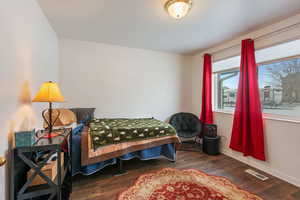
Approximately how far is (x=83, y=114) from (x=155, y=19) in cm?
222

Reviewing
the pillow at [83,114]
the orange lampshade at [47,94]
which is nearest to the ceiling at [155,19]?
the orange lampshade at [47,94]

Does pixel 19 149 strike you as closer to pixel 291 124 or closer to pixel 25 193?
pixel 25 193

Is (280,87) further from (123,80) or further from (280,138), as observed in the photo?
(123,80)

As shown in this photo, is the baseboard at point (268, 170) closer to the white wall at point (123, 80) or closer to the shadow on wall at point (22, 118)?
the white wall at point (123, 80)

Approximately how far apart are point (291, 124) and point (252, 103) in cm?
56

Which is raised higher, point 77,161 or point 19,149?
point 19,149

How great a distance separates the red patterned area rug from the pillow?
1561mm

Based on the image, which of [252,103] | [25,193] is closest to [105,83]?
[25,193]

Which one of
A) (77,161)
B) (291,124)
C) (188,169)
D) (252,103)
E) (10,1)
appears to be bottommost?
(188,169)

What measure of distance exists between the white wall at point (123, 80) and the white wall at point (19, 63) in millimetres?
938

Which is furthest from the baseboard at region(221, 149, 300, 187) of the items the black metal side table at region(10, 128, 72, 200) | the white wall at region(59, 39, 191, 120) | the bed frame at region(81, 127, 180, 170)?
the black metal side table at region(10, 128, 72, 200)

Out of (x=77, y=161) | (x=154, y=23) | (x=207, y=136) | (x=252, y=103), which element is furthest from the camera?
(x=207, y=136)

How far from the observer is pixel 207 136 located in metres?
3.07

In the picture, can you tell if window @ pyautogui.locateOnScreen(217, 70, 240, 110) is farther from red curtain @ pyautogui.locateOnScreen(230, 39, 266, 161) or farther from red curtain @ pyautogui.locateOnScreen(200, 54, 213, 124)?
red curtain @ pyautogui.locateOnScreen(230, 39, 266, 161)
